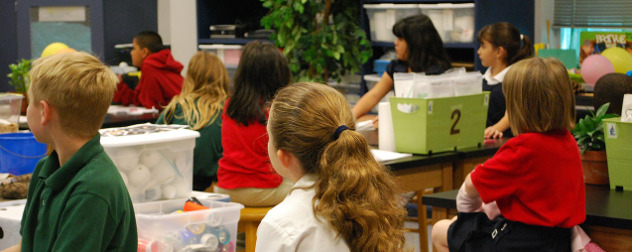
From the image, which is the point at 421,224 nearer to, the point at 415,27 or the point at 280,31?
the point at 415,27

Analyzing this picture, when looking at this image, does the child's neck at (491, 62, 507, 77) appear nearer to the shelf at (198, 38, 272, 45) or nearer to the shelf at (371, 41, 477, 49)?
the shelf at (371, 41, 477, 49)

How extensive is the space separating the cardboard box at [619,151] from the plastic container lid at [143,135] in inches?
58.9

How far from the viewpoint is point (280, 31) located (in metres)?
5.48

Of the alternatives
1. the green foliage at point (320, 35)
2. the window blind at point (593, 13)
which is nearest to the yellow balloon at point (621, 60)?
the window blind at point (593, 13)

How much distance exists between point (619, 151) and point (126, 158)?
174 cm

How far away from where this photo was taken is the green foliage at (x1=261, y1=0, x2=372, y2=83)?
5348 mm

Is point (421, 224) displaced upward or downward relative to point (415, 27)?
downward

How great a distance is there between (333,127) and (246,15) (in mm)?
5085

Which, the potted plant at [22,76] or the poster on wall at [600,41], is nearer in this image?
the potted plant at [22,76]

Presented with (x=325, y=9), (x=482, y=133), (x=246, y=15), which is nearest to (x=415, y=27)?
(x=482, y=133)

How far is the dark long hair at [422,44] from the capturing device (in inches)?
163

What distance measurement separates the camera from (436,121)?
343 centimetres

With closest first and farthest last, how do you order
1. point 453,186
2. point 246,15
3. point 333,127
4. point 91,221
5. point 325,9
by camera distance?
point 333,127, point 91,221, point 453,186, point 325,9, point 246,15

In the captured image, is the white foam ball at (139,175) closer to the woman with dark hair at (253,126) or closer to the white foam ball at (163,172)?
the white foam ball at (163,172)
